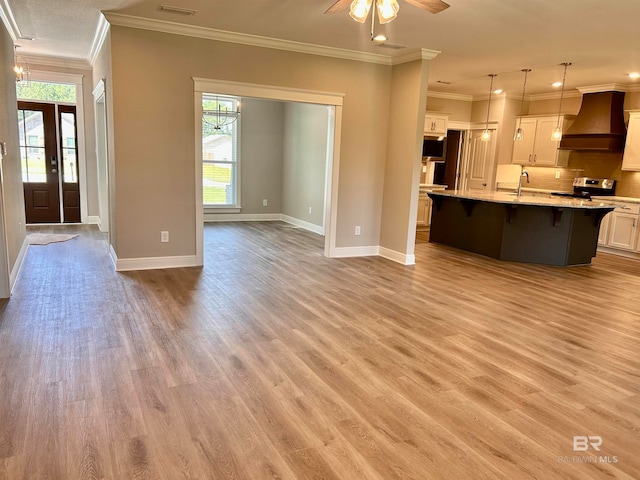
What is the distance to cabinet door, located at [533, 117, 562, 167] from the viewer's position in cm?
826

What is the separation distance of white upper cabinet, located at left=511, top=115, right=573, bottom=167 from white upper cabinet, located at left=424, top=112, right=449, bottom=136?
4.71ft

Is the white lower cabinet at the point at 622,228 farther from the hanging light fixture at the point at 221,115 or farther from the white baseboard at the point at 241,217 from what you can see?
the hanging light fixture at the point at 221,115

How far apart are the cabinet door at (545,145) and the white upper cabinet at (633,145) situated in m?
1.15

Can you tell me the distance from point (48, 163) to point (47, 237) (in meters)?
1.76

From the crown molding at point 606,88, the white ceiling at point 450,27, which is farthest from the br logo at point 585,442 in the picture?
the crown molding at point 606,88

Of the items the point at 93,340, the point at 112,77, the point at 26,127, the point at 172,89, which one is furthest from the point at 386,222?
the point at 26,127

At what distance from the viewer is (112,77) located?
4.77 m

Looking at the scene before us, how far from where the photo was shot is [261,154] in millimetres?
9438

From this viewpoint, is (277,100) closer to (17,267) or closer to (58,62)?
(17,267)

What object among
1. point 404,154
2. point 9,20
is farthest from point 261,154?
point 9,20

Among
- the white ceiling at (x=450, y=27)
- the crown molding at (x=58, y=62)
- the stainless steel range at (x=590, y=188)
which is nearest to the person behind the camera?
the white ceiling at (x=450, y=27)

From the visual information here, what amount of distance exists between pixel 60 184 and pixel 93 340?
585 centimetres

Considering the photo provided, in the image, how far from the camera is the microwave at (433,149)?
29.3ft

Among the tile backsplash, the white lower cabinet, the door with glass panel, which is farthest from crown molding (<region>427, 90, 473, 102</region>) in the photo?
the door with glass panel
